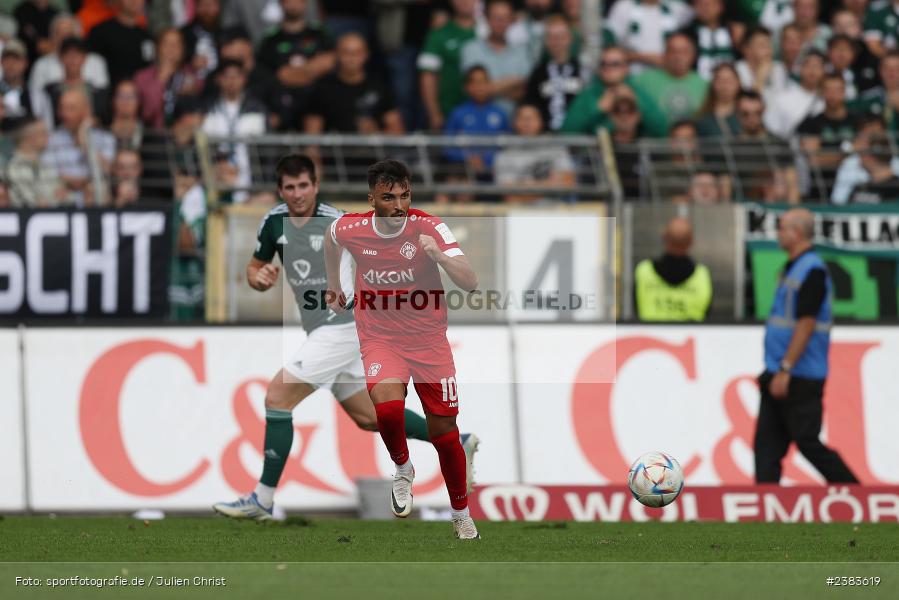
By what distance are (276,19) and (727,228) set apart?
5944 mm

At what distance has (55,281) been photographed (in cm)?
1448

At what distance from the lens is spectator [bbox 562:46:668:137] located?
16578 millimetres

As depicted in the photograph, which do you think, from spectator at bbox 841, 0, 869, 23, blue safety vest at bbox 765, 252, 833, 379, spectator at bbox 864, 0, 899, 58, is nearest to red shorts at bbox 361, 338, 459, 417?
blue safety vest at bbox 765, 252, 833, 379

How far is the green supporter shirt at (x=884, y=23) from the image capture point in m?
18.9

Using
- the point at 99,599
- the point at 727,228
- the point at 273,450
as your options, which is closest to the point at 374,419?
the point at 273,450

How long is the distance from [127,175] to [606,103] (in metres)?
Answer: 4.93

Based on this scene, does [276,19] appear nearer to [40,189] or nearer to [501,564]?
[40,189]

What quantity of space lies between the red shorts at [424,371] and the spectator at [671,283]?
5.55 meters

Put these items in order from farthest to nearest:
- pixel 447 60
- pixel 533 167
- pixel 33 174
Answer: pixel 447 60 → pixel 533 167 → pixel 33 174

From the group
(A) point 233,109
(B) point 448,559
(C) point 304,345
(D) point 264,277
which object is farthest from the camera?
(A) point 233,109

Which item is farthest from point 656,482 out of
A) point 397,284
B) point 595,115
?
point 595,115

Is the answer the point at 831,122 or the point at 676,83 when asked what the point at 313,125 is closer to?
the point at 676,83

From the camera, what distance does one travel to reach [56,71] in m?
16.8

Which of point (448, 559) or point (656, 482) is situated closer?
point (448, 559)
